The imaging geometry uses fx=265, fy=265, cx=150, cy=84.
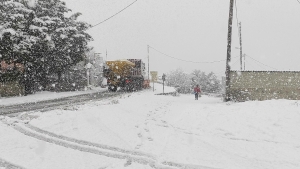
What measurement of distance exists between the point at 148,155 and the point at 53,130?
11.0 feet

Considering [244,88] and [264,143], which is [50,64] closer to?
[244,88]

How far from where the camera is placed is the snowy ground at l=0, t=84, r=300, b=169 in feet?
17.6

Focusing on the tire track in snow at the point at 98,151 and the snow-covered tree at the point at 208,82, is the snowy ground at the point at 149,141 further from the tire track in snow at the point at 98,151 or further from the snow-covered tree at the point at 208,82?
the snow-covered tree at the point at 208,82

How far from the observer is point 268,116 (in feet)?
34.7

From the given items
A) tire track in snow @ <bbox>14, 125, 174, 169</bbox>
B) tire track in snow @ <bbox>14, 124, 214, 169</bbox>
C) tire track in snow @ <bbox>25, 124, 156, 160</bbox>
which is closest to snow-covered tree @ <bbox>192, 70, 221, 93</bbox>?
tire track in snow @ <bbox>25, 124, 156, 160</bbox>

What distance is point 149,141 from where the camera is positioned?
7.02 meters

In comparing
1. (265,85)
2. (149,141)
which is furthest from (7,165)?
(265,85)

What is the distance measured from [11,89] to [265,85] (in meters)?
19.4

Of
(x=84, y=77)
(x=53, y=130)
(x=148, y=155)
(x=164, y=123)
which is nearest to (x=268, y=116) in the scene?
(x=164, y=123)

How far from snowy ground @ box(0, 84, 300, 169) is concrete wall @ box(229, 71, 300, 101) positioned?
788cm

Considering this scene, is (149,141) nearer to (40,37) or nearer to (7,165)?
(7,165)

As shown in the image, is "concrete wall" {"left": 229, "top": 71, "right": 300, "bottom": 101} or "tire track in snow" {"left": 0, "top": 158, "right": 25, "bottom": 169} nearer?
"tire track in snow" {"left": 0, "top": 158, "right": 25, "bottom": 169}

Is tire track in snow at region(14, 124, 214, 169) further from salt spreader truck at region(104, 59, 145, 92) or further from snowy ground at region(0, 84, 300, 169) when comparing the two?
salt spreader truck at region(104, 59, 145, 92)

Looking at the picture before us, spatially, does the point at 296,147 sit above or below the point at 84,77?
below
